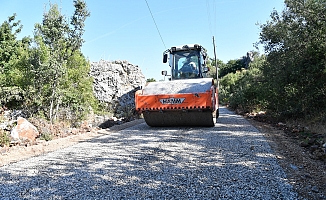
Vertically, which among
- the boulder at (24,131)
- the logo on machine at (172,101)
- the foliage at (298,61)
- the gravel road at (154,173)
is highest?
the foliage at (298,61)

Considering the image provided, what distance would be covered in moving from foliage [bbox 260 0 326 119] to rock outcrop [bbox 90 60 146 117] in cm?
690

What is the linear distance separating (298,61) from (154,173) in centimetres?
614

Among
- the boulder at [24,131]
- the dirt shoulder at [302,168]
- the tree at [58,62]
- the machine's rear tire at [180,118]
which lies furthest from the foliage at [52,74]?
the dirt shoulder at [302,168]

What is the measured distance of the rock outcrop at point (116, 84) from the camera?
1249 centimetres

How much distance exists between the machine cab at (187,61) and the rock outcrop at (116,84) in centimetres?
420

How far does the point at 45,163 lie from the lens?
3.69 m

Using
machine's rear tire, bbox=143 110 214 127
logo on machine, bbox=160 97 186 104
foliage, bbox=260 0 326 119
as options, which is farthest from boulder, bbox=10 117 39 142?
foliage, bbox=260 0 326 119

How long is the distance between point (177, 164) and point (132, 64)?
11725mm

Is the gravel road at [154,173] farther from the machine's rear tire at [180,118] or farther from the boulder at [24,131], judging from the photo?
the boulder at [24,131]

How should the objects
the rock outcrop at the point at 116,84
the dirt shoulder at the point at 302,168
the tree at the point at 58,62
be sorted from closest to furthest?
the dirt shoulder at the point at 302,168 → the tree at the point at 58,62 → the rock outcrop at the point at 116,84

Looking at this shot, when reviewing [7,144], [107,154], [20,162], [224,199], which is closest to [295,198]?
[224,199]

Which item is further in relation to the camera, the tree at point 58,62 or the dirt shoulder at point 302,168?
the tree at point 58,62

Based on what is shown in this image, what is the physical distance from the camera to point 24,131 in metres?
6.09

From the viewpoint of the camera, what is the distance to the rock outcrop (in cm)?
1249
